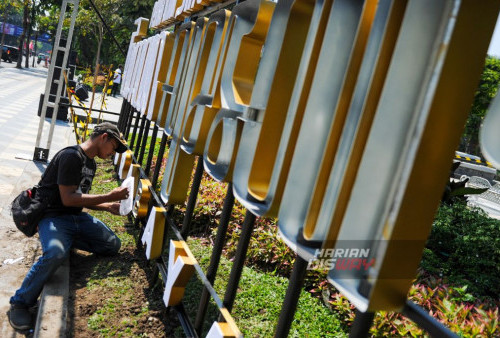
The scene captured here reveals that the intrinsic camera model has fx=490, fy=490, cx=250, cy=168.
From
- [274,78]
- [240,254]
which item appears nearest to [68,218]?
[240,254]

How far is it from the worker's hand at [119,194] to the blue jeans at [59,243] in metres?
0.42

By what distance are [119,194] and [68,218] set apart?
1.65 ft

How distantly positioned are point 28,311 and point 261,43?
2.71 metres

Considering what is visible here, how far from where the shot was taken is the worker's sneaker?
143 inches

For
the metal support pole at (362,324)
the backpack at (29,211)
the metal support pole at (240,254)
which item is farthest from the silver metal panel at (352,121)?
the backpack at (29,211)

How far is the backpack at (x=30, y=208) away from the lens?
429cm

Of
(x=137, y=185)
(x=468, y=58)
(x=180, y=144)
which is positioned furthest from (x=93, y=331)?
(x=468, y=58)

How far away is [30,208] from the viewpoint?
4.30 m

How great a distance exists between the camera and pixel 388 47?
1.52m

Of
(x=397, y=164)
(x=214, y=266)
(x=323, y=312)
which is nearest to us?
(x=397, y=164)

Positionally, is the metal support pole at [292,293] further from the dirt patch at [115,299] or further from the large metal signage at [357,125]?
the dirt patch at [115,299]

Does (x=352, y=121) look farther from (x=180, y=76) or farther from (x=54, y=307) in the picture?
(x=54, y=307)

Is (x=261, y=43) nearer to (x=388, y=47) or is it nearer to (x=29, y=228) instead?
(x=388, y=47)

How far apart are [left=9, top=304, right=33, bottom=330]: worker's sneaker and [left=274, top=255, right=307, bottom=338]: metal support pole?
2438 millimetres
